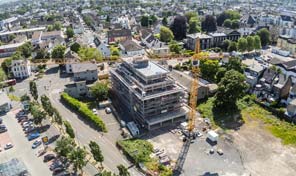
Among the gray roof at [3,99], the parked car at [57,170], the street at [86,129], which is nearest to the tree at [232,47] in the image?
the street at [86,129]

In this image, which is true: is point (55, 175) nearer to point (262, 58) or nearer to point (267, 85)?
point (267, 85)

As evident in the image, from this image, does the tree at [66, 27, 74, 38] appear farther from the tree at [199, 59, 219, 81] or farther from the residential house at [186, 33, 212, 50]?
the tree at [199, 59, 219, 81]

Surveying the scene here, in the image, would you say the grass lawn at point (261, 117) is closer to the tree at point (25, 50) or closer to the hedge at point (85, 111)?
the hedge at point (85, 111)

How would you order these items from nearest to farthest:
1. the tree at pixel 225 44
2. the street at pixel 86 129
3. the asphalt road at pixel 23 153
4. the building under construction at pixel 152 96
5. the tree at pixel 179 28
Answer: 1. the asphalt road at pixel 23 153
2. the street at pixel 86 129
3. the building under construction at pixel 152 96
4. the tree at pixel 225 44
5. the tree at pixel 179 28

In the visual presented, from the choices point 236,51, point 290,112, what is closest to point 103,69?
point 236,51

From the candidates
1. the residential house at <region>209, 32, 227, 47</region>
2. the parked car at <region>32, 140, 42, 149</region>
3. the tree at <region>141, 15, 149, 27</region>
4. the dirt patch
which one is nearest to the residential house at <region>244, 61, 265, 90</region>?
the dirt patch

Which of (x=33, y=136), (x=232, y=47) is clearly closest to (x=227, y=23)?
(x=232, y=47)
